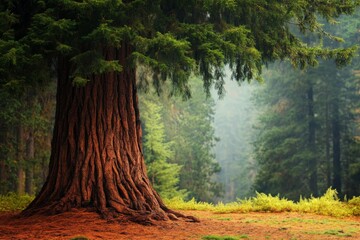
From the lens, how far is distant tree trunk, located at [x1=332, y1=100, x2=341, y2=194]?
23.6m

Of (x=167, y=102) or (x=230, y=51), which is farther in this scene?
(x=167, y=102)

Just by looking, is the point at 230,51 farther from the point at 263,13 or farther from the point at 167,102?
the point at 167,102

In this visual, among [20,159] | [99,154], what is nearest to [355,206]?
[99,154]

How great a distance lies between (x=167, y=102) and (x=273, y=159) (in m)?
8.52

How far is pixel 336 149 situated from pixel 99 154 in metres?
19.9

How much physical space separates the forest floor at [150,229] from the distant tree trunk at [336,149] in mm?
16545

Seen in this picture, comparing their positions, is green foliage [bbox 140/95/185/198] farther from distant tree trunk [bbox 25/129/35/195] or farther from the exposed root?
the exposed root

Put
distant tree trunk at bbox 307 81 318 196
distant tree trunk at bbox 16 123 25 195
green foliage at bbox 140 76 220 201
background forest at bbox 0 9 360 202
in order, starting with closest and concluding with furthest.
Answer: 1. distant tree trunk at bbox 16 123 25 195
2. background forest at bbox 0 9 360 202
3. distant tree trunk at bbox 307 81 318 196
4. green foliage at bbox 140 76 220 201

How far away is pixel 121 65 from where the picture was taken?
720cm

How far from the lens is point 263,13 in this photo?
27.4 ft

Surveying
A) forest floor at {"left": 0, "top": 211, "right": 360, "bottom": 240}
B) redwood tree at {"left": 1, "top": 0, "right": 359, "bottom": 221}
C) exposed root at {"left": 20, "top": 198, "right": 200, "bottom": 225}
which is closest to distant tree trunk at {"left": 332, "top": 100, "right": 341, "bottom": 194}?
redwood tree at {"left": 1, "top": 0, "right": 359, "bottom": 221}

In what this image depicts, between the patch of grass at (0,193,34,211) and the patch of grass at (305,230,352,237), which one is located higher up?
the patch of grass at (0,193,34,211)

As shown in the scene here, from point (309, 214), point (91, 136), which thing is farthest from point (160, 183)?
point (91, 136)

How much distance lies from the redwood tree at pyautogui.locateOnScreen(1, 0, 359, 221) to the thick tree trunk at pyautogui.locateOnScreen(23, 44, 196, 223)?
0.02 m
